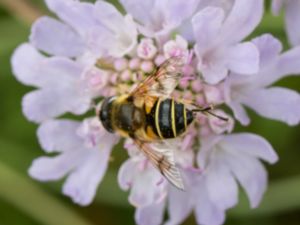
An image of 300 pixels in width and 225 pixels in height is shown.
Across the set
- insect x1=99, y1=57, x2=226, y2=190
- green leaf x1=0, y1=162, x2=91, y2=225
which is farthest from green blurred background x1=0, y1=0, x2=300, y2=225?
insect x1=99, y1=57, x2=226, y2=190

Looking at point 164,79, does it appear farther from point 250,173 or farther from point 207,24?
point 250,173

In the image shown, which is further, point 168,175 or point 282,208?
point 282,208

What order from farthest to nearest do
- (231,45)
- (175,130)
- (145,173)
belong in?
1. (145,173)
2. (231,45)
3. (175,130)

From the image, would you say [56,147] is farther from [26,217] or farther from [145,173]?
[26,217]

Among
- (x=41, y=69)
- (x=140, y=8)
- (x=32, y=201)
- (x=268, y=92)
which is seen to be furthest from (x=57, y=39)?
(x=32, y=201)

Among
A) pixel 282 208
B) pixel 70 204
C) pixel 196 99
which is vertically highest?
pixel 196 99

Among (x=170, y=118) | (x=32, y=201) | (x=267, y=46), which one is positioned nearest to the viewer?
(x=170, y=118)

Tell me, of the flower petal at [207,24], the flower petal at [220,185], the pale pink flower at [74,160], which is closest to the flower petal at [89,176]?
the pale pink flower at [74,160]

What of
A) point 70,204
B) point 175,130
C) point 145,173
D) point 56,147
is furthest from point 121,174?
point 70,204
